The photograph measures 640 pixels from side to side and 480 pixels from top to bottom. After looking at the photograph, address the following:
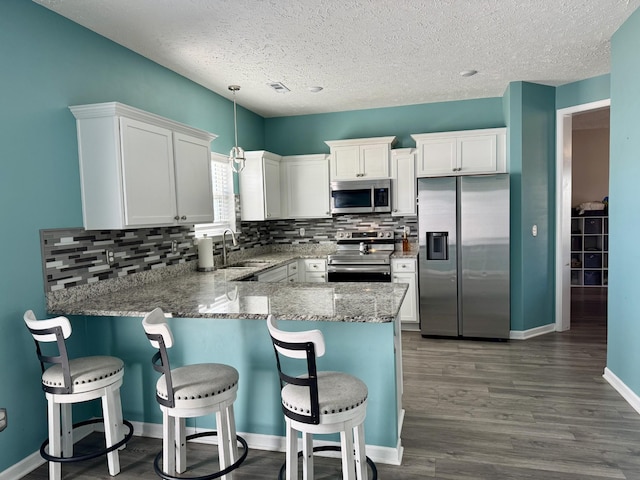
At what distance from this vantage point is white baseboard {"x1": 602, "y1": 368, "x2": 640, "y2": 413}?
2.96 meters

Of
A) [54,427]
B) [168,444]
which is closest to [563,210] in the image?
[168,444]

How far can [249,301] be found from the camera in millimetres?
2594

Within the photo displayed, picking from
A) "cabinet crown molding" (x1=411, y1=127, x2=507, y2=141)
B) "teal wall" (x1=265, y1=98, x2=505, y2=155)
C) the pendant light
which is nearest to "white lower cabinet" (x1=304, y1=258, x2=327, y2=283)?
the pendant light

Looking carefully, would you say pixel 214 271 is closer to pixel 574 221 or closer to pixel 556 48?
pixel 556 48

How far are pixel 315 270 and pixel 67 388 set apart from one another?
11.0 feet

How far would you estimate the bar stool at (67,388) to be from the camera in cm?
213

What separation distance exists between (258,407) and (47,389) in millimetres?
1158

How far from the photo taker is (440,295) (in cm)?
469

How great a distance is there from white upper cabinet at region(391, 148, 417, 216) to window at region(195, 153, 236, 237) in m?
1.99

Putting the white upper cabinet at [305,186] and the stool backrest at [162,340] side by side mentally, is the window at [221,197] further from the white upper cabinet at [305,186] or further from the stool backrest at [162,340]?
the stool backrest at [162,340]

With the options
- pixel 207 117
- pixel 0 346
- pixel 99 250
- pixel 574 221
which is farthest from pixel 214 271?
pixel 574 221

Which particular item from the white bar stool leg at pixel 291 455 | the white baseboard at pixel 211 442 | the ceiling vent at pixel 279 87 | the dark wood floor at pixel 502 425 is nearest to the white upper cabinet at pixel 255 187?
the ceiling vent at pixel 279 87

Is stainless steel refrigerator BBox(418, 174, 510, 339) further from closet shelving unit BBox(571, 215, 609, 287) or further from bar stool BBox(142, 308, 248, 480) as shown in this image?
closet shelving unit BBox(571, 215, 609, 287)

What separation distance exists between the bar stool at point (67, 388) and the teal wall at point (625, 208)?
3.44m
